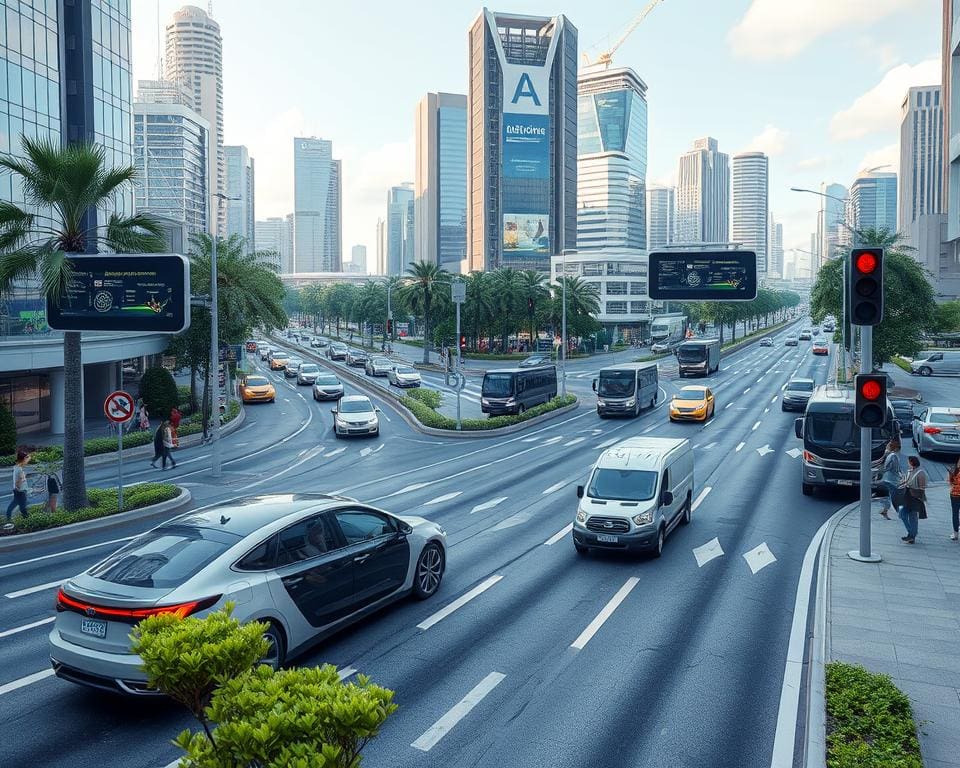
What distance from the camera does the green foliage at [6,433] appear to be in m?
30.8

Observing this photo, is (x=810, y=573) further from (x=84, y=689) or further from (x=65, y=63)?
(x=65, y=63)

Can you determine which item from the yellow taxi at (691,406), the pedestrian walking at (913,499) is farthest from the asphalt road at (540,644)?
the yellow taxi at (691,406)

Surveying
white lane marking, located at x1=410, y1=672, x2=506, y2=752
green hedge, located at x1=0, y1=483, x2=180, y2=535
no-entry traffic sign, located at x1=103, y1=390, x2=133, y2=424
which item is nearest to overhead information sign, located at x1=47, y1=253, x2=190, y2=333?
no-entry traffic sign, located at x1=103, y1=390, x2=133, y2=424

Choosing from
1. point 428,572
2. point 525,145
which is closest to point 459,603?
point 428,572

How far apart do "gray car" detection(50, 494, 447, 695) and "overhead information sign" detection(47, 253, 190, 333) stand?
10834 millimetres

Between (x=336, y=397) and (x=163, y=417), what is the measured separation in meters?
12.9

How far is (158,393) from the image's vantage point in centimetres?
4316

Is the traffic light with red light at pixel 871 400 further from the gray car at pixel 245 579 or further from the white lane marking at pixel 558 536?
the gray car at pixel 245 579

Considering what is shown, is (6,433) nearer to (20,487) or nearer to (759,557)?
(20,487)

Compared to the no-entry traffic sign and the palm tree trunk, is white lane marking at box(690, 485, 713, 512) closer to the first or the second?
the no-entry traffic sign

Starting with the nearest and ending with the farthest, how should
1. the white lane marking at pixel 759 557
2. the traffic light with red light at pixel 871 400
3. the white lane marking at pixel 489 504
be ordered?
1. the traffic light with red light at pixel 871 400
2. the white lane marking at pixel 759 557
3. the white lane marking at pixel 489 504

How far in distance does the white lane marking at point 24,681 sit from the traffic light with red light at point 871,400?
12.7 m

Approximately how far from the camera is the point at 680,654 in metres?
10.5

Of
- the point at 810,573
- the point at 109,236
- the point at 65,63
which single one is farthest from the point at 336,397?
the point at 810,573
